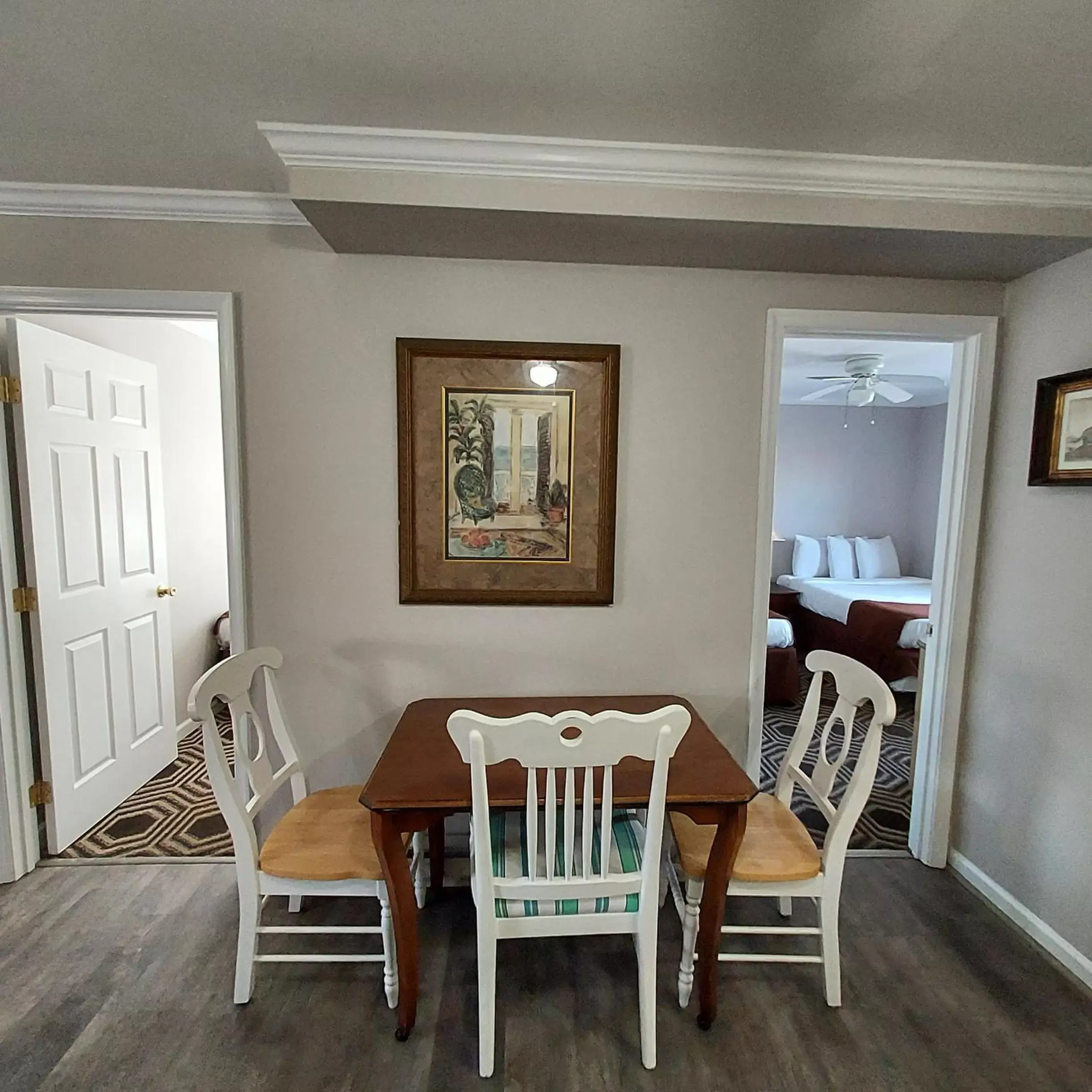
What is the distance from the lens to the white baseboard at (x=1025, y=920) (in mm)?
1810

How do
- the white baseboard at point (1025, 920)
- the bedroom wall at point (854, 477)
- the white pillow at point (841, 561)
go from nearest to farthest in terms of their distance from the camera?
the white baseboard at point (1025, 920)
the white pillow at point (841, 561)
the bedroom wall at point (854, 477)

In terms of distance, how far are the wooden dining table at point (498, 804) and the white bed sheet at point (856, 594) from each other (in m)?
3.02

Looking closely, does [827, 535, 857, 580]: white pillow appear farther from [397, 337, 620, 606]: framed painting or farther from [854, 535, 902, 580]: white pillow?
[397, 337, 620, 606]: framed painting

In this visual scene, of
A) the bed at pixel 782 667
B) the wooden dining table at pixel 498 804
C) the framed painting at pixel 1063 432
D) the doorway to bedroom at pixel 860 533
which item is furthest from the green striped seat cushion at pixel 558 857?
the bed at pixel 782 667

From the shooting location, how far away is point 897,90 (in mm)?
1384

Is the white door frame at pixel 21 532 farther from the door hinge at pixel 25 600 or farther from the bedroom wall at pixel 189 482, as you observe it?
the bedroom wall at pixel 189 482

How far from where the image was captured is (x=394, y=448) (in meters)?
2.08

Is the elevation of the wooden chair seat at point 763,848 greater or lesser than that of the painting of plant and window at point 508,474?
lesser

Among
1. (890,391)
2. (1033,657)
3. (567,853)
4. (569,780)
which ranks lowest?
(567,853)

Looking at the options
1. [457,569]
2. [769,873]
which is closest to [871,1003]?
[769,873]

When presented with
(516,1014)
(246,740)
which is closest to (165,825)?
(246,740)

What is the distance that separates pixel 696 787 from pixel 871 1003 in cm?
88

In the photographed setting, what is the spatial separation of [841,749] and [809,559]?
168 inches

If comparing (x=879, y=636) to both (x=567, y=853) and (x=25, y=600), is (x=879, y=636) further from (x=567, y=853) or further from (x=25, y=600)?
(x=25, y=600)
